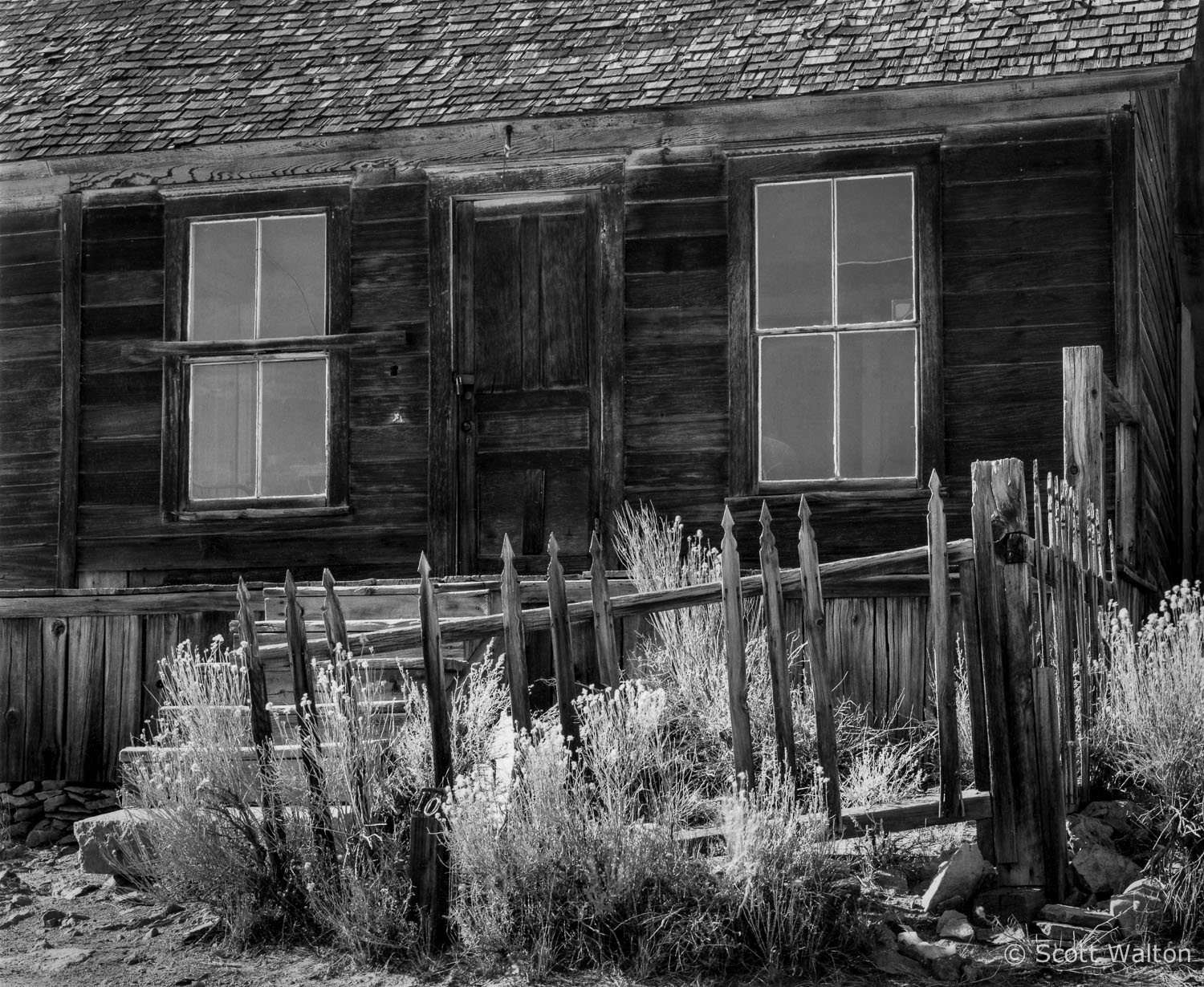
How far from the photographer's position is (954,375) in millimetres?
8523

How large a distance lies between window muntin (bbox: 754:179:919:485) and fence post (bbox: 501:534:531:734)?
11.7 ft

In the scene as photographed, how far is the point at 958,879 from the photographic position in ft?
17.0

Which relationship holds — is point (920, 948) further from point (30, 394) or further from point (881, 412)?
point (30, 394)

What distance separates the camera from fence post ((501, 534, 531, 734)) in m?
5.42

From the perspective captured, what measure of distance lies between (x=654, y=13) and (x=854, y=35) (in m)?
1.36

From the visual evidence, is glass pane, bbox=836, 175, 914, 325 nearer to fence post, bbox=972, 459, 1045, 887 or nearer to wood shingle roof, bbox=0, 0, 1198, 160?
wood shingle roof, bbox=0, 0, 1198, 160

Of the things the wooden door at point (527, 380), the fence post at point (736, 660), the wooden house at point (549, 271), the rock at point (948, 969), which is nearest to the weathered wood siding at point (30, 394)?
the wooden house at point (549, 271)

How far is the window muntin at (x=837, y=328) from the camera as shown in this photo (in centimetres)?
862

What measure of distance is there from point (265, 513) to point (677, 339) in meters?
2.78

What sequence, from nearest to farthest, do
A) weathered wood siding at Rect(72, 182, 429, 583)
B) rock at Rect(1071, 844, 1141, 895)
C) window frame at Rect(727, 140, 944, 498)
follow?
rock at Rect(1071, 844, 1141, 895) → window frame at Rect(727, 140, 944, 498) → weathered wood siding at Rect(72, 182, 429, 583)

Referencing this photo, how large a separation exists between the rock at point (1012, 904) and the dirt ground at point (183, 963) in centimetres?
28

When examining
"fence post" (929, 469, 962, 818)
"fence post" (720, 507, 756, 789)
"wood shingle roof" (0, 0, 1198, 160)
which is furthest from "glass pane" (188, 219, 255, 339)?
Answer: "fence post" (929, 469, 962, 818)

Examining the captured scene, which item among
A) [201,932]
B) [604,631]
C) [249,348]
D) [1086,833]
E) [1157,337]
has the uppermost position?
[1157,337]

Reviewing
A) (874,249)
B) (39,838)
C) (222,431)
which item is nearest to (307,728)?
(39,838)
